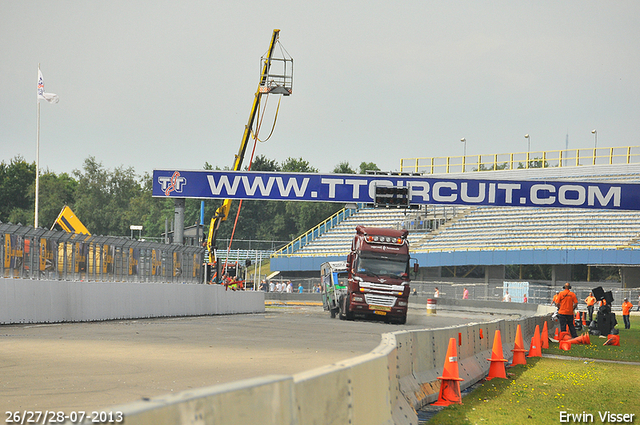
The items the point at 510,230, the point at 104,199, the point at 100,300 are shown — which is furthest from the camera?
the point at 104,199

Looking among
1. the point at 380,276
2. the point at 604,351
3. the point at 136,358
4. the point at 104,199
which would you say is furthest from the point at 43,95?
the point at 104,199

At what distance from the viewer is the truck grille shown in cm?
3088

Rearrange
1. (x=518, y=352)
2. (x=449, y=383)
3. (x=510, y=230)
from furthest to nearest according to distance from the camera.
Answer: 1. (x=510, y=230)
2. (x=518, y=352)
3. (x=449, y=383)

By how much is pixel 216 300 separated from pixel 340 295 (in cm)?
511

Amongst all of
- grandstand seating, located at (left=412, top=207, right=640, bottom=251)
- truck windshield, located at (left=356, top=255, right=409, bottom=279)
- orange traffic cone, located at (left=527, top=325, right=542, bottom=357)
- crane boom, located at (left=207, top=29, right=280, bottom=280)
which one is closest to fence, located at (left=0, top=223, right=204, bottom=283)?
truck windshield, located at (left=356, top=255, right=409, bottom=279)

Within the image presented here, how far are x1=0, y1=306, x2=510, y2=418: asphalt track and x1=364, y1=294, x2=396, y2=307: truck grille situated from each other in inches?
319

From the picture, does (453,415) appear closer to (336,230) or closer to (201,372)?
(201,372)

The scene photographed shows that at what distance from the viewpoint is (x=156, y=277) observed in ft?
96.1

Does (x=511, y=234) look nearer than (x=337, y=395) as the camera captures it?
No

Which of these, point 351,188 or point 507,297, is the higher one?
point 351,188

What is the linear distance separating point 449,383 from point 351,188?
84.4 ft

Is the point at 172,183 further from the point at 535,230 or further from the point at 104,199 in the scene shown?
the point at 104,199

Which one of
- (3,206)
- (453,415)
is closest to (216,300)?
(453,415)

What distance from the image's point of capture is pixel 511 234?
6231 cm
